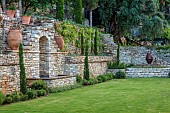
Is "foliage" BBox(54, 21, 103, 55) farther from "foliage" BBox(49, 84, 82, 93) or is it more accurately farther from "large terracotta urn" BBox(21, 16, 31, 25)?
"foliage" BBox(49, 84, 82, 93)

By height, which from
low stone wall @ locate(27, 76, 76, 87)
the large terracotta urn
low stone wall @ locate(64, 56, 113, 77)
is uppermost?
the large terracotta urn

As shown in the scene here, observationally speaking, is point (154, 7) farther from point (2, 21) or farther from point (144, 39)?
point (2, 21)

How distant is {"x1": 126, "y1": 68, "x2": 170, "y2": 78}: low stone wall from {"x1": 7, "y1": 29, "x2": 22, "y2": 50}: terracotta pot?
12979 mm

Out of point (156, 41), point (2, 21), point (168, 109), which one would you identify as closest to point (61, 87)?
point (2, 21)

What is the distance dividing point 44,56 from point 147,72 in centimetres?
1100

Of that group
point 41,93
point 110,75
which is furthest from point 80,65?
point 41,93

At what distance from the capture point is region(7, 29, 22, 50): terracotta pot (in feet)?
61.9

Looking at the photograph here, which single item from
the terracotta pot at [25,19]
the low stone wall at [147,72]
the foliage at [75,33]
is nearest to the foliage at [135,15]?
the foliage at [75,33]

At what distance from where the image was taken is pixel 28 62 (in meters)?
19.2

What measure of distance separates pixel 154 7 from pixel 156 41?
9.89 meters

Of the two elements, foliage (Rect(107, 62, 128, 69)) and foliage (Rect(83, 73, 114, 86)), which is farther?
foliage (Rect(107, 62, 128, 69))

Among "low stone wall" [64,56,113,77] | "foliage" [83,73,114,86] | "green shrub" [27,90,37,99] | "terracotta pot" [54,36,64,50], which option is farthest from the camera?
"low stone wall" [64,56,113,77]

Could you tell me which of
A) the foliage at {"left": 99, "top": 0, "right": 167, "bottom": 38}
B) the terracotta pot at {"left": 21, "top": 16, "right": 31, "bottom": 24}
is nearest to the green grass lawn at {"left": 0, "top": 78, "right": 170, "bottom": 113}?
the terracotta pot at {"left": 21, "top": 16, "right": 31, "bottom": 24}

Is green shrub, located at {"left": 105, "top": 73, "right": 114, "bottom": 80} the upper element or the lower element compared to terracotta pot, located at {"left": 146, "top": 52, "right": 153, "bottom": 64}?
lower
